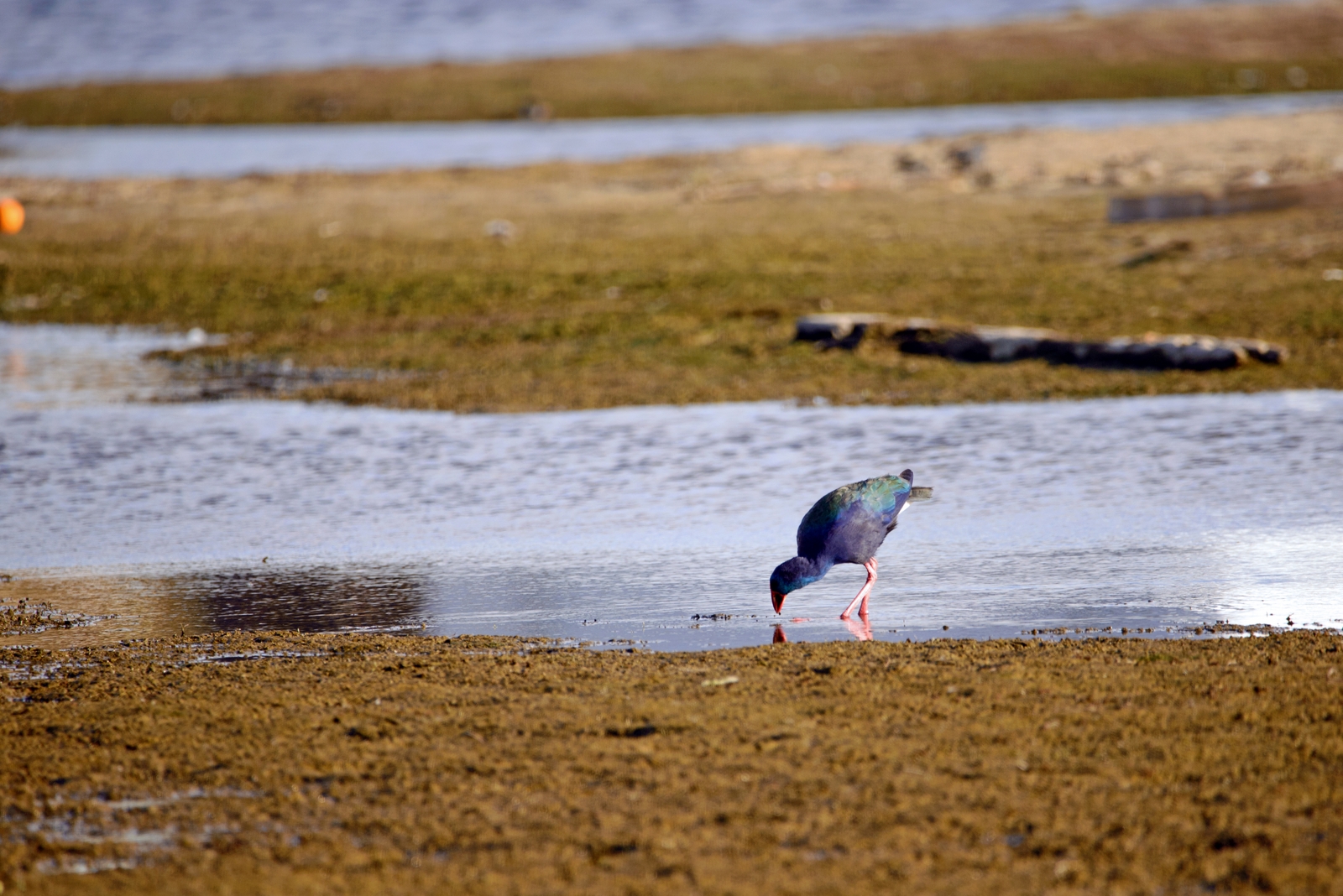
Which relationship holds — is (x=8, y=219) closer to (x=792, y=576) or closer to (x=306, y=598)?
(x=306, y=598)

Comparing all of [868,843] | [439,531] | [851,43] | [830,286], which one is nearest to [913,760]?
[868,843]

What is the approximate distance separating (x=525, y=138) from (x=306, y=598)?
1376 inches

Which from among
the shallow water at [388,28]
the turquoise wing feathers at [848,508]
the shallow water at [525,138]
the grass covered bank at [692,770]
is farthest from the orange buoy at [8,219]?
the shallow water at [388,28]

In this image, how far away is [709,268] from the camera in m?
18.5

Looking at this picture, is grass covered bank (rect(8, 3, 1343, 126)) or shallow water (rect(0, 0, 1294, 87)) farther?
shallow water (rect(0, 0, 1294, 87))

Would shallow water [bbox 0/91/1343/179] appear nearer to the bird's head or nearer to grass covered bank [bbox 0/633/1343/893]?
the bird's head

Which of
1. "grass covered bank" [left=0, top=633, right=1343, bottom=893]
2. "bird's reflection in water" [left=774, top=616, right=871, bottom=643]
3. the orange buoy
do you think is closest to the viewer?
"grass covered bank" [left=0, top=633, right=1343, bottom=893]

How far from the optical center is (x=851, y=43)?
189ft

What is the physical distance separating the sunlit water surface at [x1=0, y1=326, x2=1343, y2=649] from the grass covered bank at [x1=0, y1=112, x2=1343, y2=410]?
1.20 metres

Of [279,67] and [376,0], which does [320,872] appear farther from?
[376,0]

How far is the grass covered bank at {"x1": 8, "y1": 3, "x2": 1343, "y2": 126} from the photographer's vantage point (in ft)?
155

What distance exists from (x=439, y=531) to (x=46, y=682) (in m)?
3.10

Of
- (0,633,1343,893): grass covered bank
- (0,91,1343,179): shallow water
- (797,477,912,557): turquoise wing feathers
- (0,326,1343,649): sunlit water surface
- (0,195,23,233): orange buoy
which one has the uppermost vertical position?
(0,633,1343,893): grass covered bank

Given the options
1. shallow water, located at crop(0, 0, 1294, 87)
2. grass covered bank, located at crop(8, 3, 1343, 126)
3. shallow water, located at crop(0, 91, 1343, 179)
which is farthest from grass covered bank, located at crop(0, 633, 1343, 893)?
shallow water, located at crop(0, 0, 1294, 87)
